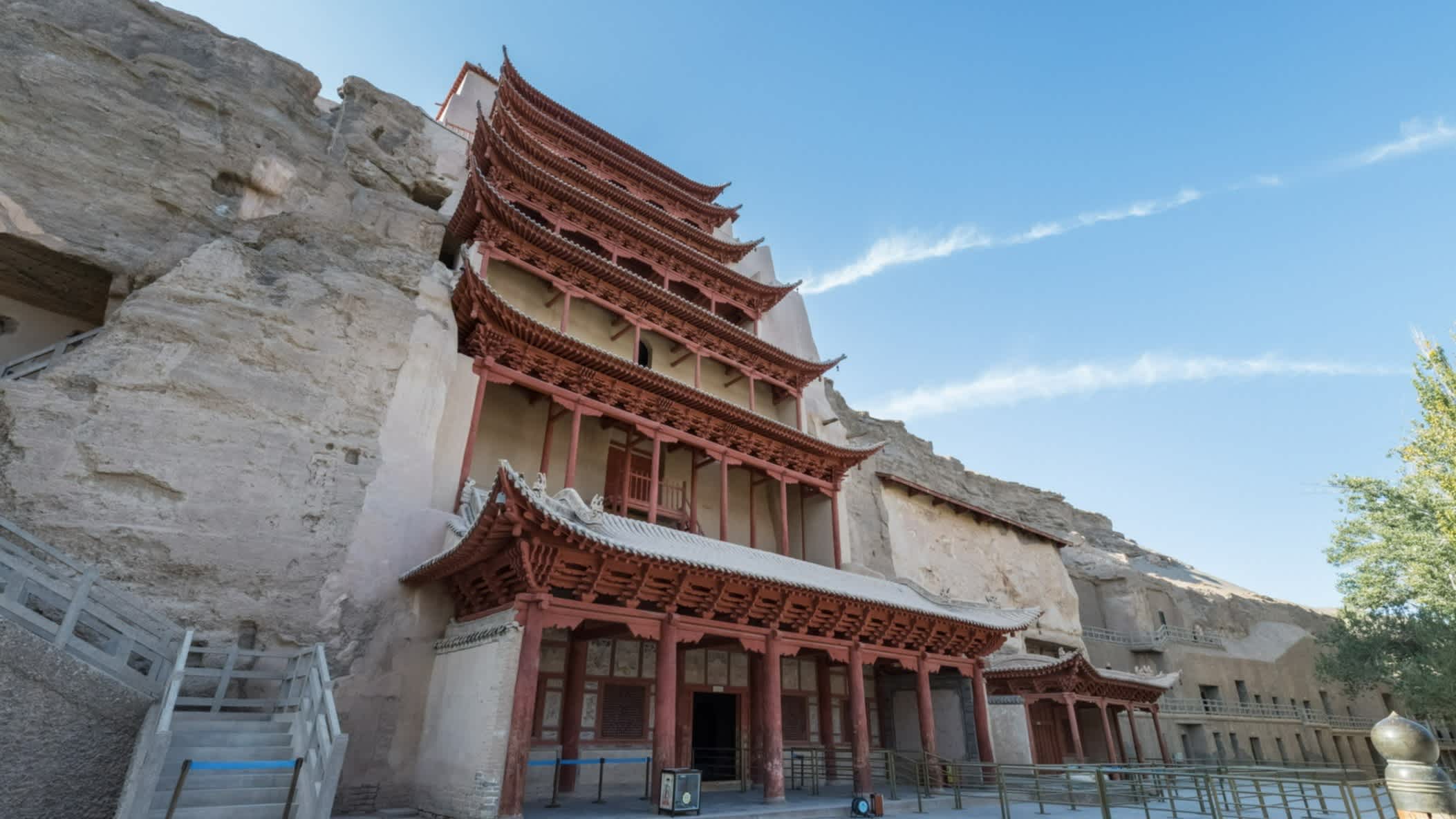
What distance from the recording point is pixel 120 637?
712cm

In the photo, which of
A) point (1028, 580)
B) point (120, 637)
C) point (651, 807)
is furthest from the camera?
point (1028, 580)

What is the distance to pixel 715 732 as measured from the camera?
1405cm

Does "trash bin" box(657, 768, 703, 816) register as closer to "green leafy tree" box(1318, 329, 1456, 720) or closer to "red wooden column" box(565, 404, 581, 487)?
"red wooden column" box(565, 404, 581, 487)

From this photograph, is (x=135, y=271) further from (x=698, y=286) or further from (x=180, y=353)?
(x=698, y=286)

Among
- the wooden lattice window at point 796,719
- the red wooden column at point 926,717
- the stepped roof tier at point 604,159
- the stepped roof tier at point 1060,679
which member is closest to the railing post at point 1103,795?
the red wooden column at point 926,717

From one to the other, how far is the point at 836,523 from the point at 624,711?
27.7 ft

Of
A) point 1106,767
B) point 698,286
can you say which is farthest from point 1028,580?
point 1106,767

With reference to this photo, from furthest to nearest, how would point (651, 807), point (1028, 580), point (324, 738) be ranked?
point (1028, 580), point (651, 807), point (324, 738)

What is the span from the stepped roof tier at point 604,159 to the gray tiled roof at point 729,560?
41.1ft

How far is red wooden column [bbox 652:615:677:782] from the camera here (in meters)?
9.58

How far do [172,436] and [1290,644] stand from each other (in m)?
44.4

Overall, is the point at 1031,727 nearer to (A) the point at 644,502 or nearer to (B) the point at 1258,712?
(A) the point at 644,502

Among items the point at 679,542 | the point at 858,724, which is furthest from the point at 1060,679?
the point at 679,542

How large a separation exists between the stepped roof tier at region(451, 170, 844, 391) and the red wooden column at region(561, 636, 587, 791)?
29.1 feet
